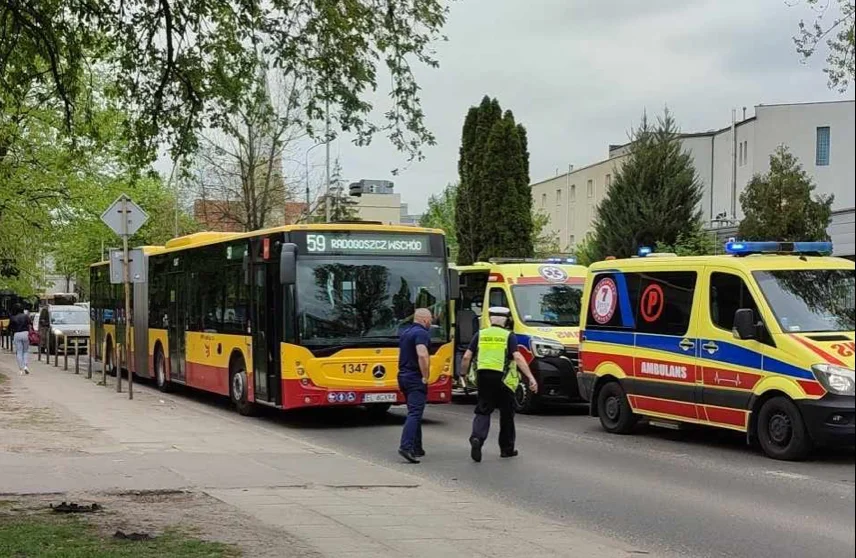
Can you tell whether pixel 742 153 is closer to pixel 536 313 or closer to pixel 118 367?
pixel 536 313

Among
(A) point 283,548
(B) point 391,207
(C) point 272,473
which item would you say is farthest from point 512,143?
(B) point 391,207

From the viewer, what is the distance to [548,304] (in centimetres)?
1769

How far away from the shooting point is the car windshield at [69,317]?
132 ft

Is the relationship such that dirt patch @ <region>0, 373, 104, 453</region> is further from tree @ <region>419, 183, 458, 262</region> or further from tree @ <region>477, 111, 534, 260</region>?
tree @ <region>419, 183, 458, 262</region>

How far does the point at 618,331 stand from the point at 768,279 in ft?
8.27

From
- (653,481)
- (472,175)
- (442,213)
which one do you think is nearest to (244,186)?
(472,175)

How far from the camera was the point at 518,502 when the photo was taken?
9430mm

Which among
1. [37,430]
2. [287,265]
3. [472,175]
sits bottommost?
[37,430]

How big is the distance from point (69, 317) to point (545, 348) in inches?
1132

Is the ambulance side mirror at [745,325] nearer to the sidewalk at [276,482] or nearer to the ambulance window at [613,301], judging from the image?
the ambulance window at [613,301]

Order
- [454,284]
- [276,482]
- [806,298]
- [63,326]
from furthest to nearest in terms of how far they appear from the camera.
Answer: [63,326], [454,284], [806,298], [276,482]

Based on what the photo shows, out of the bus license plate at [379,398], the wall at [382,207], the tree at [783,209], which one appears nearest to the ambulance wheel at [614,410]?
the bus license plate at [379,398]

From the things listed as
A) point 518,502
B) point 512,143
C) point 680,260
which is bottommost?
point 518,502

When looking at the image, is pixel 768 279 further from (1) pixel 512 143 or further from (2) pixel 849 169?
(1) pixel 512 143
